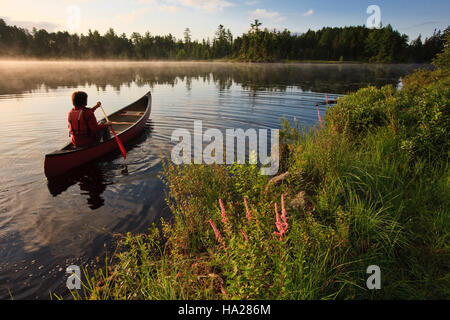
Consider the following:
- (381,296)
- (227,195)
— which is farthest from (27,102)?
(381,296)

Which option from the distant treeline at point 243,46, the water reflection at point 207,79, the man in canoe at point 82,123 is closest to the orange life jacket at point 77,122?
the man in canoe at point 82,123

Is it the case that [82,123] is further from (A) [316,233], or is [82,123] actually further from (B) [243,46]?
(B) [243,46]

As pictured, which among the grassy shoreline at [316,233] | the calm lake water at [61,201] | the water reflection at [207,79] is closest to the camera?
the grassy shoreline at [316,233]

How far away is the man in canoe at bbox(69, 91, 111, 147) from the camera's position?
25.5ft

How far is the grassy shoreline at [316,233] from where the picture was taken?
283cm

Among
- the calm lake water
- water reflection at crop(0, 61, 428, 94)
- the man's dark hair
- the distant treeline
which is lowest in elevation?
the calm lake water

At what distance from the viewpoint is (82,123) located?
797cm

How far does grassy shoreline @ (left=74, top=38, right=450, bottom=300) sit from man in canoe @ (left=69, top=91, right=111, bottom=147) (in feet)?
15.5

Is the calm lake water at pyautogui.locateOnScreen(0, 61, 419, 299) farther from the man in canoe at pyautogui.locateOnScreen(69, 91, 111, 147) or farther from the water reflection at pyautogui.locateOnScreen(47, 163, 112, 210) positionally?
the man in canoe at pyautogui.locateOnScreen(69, 91, 111, 147)

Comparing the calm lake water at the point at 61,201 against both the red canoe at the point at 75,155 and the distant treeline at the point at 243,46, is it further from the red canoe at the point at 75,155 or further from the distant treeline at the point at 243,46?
the distant treeline at the point at 243,46

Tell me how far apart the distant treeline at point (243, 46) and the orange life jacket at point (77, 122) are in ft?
361

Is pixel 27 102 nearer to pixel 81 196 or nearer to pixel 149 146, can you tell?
pixel 149 146

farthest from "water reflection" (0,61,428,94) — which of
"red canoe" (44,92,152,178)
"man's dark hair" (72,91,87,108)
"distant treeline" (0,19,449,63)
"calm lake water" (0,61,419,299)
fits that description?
"distant treeline" (0,19,449,63)
